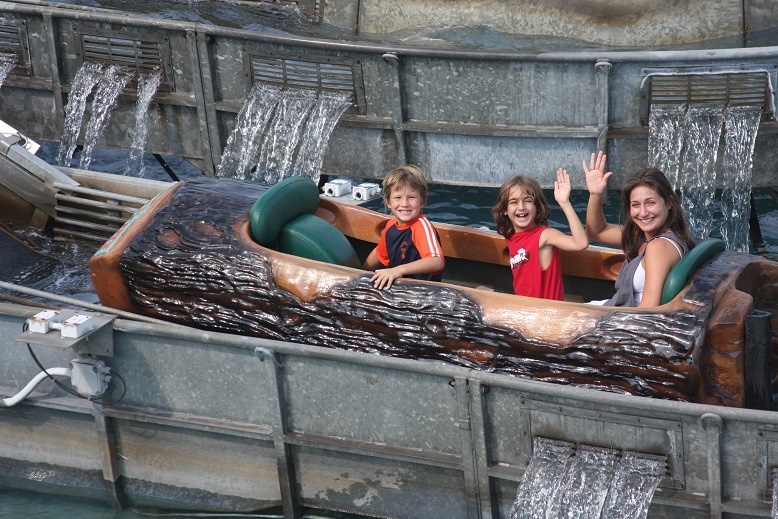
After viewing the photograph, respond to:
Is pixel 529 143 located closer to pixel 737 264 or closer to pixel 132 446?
pixel 737 264

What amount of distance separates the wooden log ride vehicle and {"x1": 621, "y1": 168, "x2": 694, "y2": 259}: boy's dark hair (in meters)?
0.19

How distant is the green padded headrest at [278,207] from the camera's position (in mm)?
5363

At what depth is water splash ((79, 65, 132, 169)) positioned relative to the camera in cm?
Answer: 923

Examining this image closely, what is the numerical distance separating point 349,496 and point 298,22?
29.1 ft

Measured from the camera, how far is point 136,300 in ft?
17.7

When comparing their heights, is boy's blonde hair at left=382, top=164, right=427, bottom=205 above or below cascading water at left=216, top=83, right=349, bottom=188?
below

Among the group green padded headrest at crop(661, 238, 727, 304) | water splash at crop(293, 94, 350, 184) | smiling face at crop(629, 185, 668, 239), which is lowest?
green padded headrest at crop(661, 238, 727, 304)

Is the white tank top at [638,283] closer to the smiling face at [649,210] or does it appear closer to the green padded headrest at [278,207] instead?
the smiling face at [649,210]

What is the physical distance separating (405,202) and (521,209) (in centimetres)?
61

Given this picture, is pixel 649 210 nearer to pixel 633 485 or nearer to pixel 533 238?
pixel 533 238

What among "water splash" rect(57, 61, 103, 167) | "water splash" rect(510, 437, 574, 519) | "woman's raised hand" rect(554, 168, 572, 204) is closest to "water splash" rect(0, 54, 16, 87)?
"water splash" rect(57, 61, 103, 167)

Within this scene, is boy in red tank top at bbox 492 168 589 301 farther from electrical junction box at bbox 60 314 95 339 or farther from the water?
electrical junction box at bbox 60 314 95 339

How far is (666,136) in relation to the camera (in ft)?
25.8

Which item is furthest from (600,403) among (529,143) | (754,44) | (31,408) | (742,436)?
(754,44)
